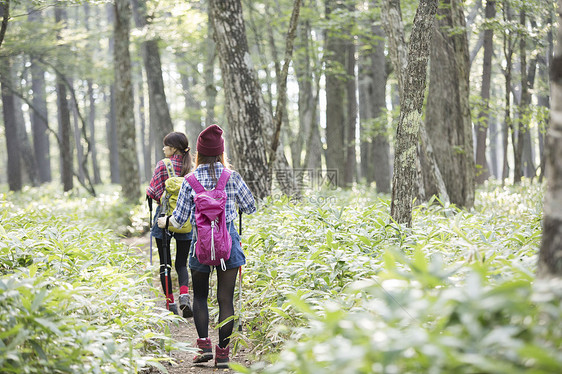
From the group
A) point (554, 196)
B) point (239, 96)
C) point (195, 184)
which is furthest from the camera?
point (239, 96)

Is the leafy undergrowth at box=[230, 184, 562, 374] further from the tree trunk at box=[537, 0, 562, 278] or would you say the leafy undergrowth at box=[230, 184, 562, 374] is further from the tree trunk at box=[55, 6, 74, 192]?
the tree trunk at box=[55, 6, 74, 192]

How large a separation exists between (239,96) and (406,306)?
6.95 metres

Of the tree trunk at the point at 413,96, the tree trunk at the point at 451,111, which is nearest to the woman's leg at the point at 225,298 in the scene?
the tree trunk at the point at 413,96

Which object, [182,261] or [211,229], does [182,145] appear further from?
[211,229]

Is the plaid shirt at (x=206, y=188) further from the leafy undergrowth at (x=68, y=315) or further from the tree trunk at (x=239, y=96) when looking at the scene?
the tree trunk at (x=239, y=96)

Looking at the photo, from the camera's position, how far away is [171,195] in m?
5.82

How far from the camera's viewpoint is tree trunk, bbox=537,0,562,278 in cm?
224

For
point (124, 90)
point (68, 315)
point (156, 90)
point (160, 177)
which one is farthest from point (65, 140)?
point (68, 315)

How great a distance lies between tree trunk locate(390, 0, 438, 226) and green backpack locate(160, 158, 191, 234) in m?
2.53

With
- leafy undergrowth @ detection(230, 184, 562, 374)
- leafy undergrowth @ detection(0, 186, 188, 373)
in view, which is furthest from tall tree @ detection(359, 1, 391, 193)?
leafy undergrowth @ detection(0, 186, 188, 373)

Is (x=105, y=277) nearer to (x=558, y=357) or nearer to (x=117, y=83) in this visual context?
(x=558, y=357)

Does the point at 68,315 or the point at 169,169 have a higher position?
the point at 169,169

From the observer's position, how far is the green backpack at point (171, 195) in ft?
18.9

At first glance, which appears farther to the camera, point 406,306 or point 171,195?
point 171,195
